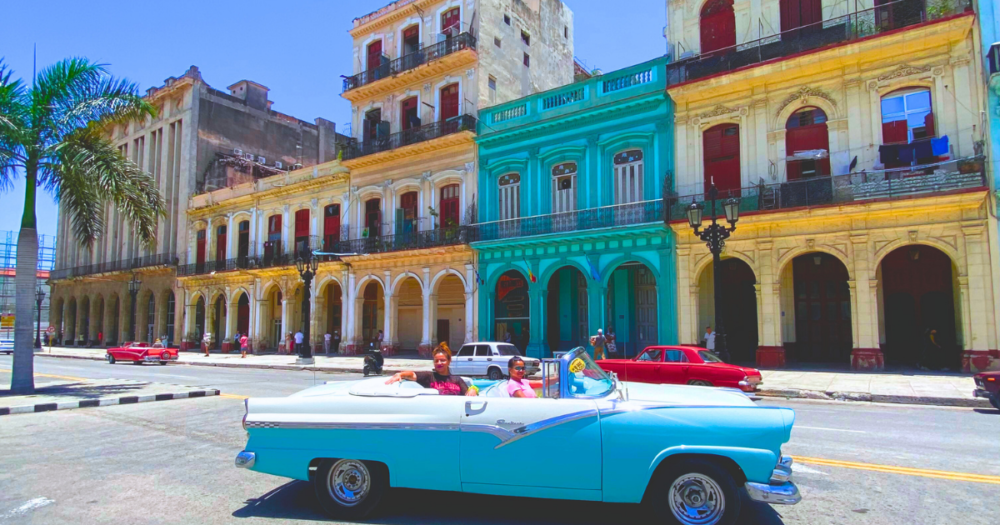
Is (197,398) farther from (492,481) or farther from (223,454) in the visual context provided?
(492,481)

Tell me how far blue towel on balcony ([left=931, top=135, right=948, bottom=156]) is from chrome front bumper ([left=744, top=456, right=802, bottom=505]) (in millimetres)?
16420

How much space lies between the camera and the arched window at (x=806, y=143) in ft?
62.5

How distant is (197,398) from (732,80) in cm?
1747

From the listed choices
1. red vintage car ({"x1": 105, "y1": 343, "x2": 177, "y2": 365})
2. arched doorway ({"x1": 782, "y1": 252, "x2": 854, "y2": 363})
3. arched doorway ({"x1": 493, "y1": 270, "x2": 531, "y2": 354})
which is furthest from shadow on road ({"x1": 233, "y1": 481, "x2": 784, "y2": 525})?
red vintage car ({"x1": 105, "y1": 343, "x2": 177, "y2": 365})

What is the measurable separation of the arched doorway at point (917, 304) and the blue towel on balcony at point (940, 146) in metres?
3.68

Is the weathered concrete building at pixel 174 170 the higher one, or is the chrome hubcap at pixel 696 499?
the weathered concrete building at pixel 174 170

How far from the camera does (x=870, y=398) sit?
1315cm

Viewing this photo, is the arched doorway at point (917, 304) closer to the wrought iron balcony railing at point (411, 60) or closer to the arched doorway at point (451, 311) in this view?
the arched doorway at point (451, 311)

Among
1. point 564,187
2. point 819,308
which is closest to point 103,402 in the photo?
point 564,187

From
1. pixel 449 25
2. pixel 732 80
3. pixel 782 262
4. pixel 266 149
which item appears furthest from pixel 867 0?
pixel 266 149

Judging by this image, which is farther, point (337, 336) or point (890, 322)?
point (337, 336)

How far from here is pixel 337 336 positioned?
33.8 m

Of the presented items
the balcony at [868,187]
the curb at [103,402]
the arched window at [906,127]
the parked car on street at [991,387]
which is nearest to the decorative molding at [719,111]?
the balcony at [868,187]

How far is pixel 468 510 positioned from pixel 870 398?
11.3 m
